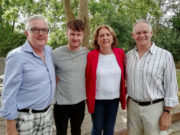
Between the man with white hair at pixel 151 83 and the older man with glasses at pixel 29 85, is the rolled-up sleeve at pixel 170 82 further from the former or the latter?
the older man with glasses at pixel 29 85

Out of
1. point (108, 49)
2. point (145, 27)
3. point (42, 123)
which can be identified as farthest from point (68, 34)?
point (42, 123)

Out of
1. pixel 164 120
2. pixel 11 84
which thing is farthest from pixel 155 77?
pixel 11 84

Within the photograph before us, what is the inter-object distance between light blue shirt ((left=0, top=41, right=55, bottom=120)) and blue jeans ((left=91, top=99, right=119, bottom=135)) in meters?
0.92

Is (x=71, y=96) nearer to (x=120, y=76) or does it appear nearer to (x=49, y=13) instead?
(x=120, y=76)

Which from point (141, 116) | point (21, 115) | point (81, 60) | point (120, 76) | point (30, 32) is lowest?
point (141, 116)

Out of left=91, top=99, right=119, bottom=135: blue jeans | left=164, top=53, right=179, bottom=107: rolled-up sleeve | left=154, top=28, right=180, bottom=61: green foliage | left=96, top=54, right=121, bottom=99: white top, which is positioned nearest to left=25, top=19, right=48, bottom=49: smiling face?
left=96, top=54, right=121, bottom=99: white top

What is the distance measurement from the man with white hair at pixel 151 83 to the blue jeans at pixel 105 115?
0.36 m

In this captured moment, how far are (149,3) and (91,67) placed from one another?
222 inches

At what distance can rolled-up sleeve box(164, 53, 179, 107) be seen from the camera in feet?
8.39

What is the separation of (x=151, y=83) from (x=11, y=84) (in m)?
1.81

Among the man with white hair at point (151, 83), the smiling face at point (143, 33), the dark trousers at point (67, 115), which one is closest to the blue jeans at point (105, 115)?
the dark trousers at point (67, 115)

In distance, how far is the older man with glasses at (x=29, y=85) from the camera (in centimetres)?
200

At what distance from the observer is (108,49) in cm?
293

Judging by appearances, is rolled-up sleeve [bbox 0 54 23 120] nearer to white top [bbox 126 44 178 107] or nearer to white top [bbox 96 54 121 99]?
white top [bbox 96 54 121 99]
